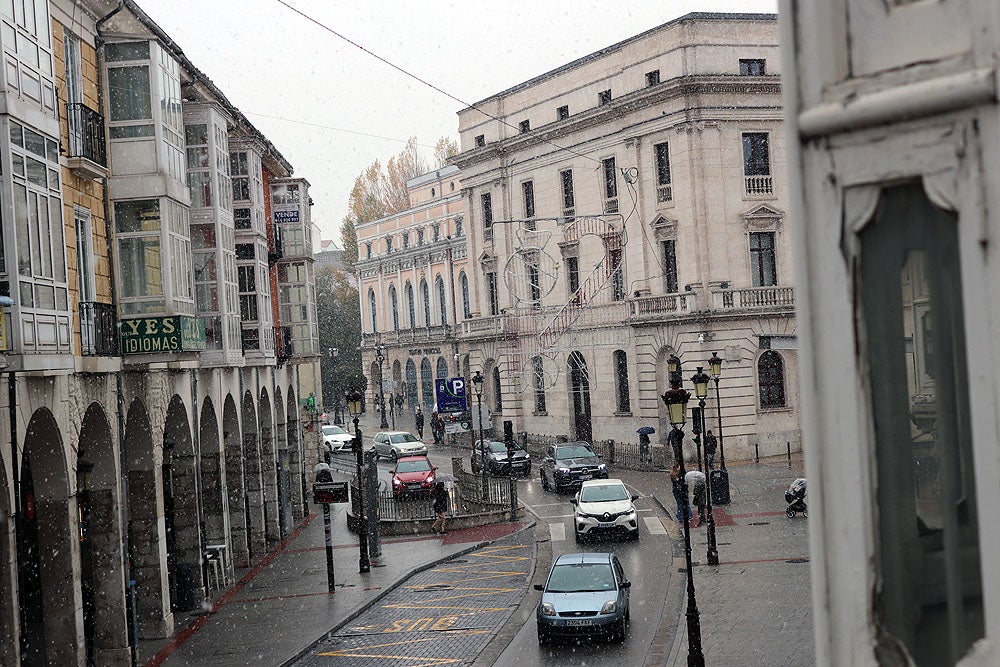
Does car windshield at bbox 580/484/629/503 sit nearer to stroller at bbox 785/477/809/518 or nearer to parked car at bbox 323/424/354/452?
stroller at bbox 785/477/809/518

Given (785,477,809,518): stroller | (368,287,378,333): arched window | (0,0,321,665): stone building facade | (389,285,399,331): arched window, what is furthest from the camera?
(368,287,378,333): arched window

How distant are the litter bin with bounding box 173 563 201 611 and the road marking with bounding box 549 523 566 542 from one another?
1047 centimetres

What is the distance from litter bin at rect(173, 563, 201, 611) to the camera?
2466cm

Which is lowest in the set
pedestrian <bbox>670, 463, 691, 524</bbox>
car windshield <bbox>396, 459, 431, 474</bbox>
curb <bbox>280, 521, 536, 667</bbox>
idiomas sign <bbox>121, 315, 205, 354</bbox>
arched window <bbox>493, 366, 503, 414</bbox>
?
curb <bbox>280, 521, 536, 667</bbox>

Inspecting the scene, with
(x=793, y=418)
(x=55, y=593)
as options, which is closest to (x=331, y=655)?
(x=55, y=593)

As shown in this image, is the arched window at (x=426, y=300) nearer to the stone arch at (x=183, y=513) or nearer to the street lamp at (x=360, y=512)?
the street lamp at (x=360, y=512)

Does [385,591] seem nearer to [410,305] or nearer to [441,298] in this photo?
[441,298]

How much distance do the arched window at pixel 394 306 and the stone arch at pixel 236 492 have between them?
2279 inches

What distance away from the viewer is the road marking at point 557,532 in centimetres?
3182

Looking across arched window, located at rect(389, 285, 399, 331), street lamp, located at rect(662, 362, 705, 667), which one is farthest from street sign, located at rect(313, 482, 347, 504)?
arched window, located at rect(389, 285, 399, 331)

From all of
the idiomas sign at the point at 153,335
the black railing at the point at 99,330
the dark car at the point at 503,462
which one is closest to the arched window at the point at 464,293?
the dark car at the point at 503,462

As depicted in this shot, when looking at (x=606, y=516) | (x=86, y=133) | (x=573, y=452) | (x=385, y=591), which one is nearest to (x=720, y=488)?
(x=606, y=516)

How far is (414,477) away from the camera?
42031mm

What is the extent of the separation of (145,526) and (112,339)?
154 inches
